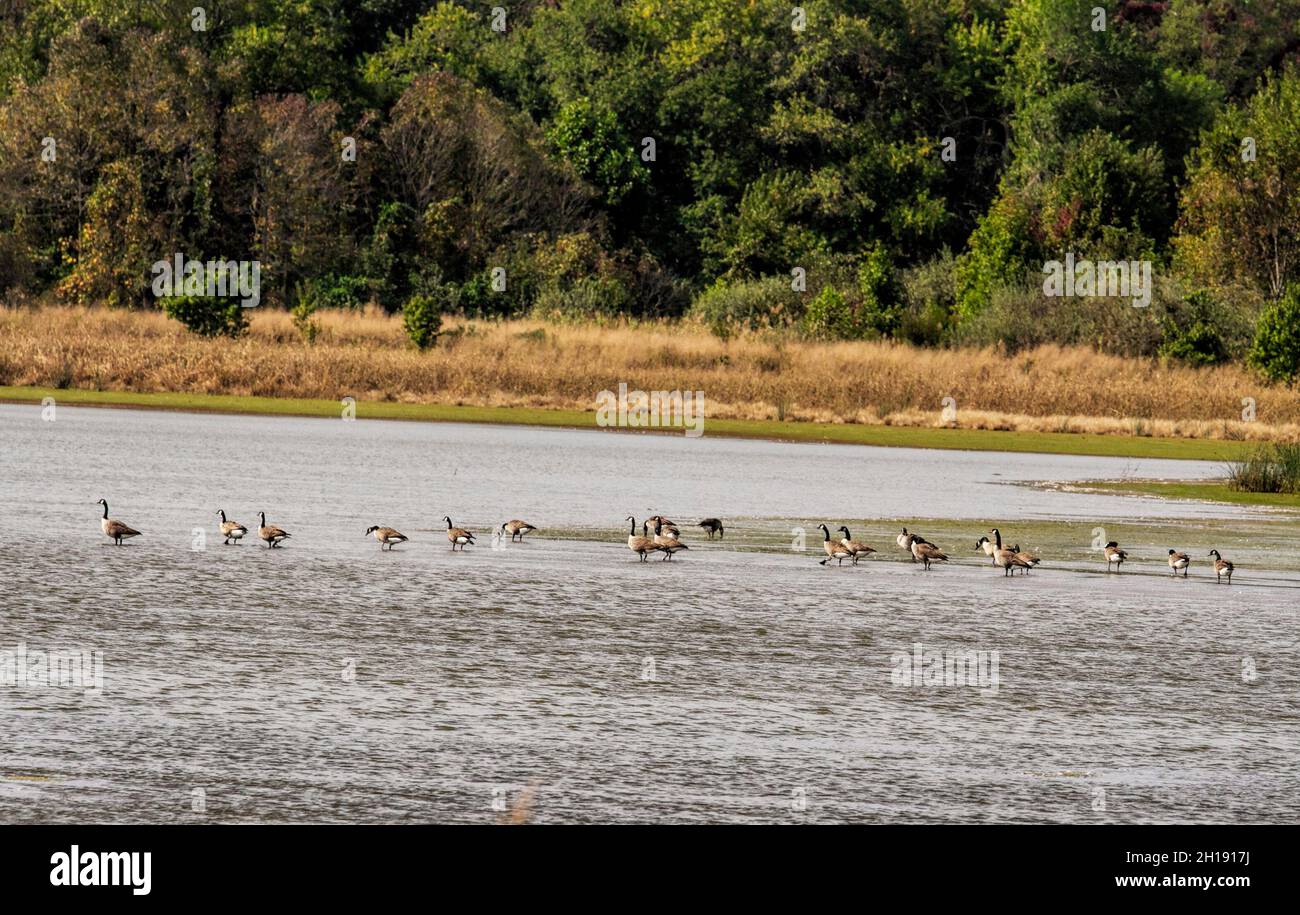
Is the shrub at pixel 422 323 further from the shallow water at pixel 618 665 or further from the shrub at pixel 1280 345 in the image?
the shallow water at pixel 618 665

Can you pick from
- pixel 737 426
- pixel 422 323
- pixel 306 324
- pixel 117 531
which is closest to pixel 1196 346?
pixel 737 426

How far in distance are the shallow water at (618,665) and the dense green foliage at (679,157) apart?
124ft

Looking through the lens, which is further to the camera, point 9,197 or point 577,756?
point 9,197

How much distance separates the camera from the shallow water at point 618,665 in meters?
12.0

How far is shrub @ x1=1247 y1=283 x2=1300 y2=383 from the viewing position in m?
56.1

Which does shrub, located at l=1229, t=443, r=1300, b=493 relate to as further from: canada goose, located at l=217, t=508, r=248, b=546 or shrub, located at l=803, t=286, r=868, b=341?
shrub, located at l=803, t=286, r=868, b=341

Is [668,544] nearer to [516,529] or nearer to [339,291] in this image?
[516,529]

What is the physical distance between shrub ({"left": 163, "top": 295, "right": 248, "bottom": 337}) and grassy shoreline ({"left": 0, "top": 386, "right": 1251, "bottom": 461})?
5.21 meters
